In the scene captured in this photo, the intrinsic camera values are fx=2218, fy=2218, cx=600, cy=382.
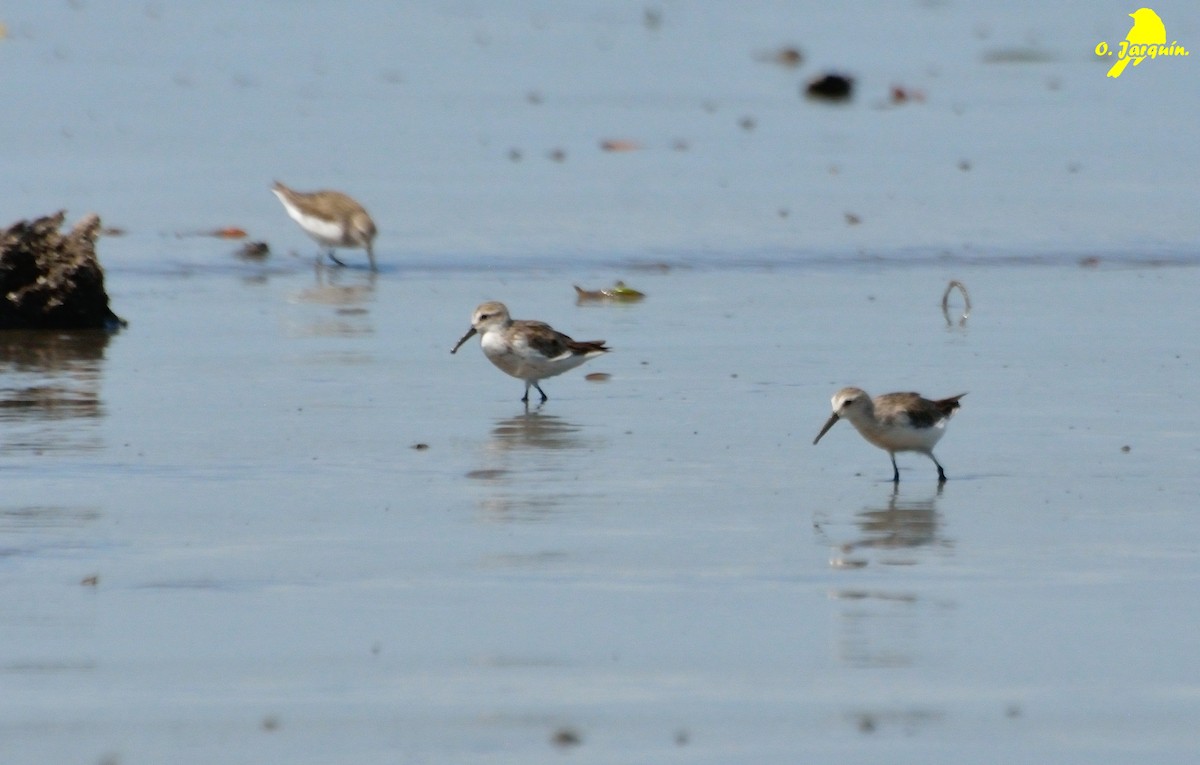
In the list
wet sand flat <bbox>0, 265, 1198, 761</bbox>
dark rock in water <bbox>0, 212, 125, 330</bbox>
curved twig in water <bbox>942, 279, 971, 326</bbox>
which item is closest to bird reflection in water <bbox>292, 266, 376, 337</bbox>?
wet sand flat <bbox>0, 265, 1198, 761</bbox>

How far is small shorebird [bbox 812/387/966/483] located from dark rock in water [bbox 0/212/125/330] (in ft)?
19.8

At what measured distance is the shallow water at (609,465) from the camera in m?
6.41

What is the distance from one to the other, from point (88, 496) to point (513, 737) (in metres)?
3.69

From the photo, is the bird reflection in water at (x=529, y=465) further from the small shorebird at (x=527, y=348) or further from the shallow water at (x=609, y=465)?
the small shorebird at (x=527, y=348)

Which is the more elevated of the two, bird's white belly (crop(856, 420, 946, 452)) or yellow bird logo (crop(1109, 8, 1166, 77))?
yellow bird logo (crop(1109, 8, 1166, 77))

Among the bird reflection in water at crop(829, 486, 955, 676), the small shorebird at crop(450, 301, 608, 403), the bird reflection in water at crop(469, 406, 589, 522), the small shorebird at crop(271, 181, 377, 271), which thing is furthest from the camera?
the small shorebird at crop(271, 181, 377, 271)

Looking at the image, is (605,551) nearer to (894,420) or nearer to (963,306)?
(894,420)

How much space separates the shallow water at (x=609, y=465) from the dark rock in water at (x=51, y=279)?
1.16 ft

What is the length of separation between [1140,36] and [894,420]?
28.4 meters

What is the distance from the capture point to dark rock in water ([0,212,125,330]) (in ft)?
46.6

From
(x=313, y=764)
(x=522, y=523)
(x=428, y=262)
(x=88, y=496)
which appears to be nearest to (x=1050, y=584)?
(x=522, y=523)

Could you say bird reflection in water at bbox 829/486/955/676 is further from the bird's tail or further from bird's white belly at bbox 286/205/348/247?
the bird's tail

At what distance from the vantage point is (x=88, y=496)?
9219mm

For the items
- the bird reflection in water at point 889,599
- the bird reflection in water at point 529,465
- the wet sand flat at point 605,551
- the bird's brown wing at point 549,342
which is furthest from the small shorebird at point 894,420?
the bird's brown wing at point 549,342
